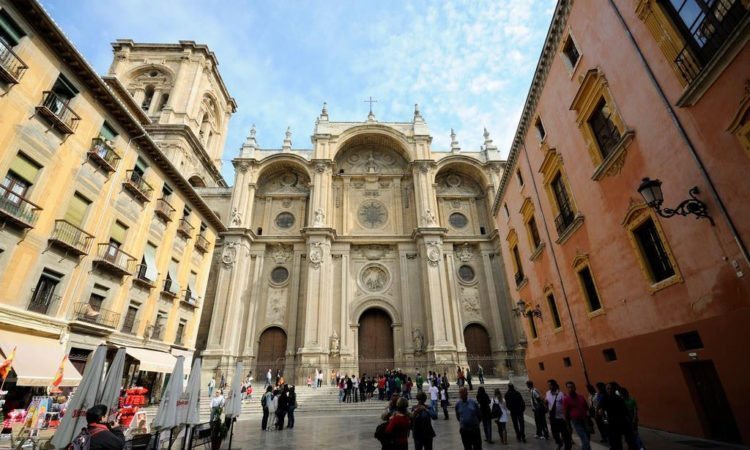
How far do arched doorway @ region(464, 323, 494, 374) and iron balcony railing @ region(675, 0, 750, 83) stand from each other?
21901mm

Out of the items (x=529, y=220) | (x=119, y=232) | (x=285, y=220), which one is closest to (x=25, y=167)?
(x=119, y=232)

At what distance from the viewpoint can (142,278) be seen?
1633 cm

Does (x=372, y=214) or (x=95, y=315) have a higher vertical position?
(x=372, y=214)

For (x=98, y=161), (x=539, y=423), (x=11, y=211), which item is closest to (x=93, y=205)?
(x=98, y=161)

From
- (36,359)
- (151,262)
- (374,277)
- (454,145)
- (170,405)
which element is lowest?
(170,405)

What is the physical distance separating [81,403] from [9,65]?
11442 millimetres

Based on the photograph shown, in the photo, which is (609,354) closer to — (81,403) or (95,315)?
(81,403)

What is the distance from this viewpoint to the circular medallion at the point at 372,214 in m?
30.0

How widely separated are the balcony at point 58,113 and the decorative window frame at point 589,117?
1703 cm

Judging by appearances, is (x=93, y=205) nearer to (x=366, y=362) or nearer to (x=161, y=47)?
(x=366, y=362)

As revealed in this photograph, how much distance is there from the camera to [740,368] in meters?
5.69

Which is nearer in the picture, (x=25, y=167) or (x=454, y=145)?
(x=25, y=167)

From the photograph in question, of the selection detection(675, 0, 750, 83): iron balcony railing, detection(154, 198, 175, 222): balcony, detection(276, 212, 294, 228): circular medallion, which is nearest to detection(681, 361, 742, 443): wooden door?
detection(675, 0, 750, 83): iron balcony railing

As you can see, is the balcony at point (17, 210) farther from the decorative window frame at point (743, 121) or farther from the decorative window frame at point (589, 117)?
the decorative window frame at point (743, 121)
